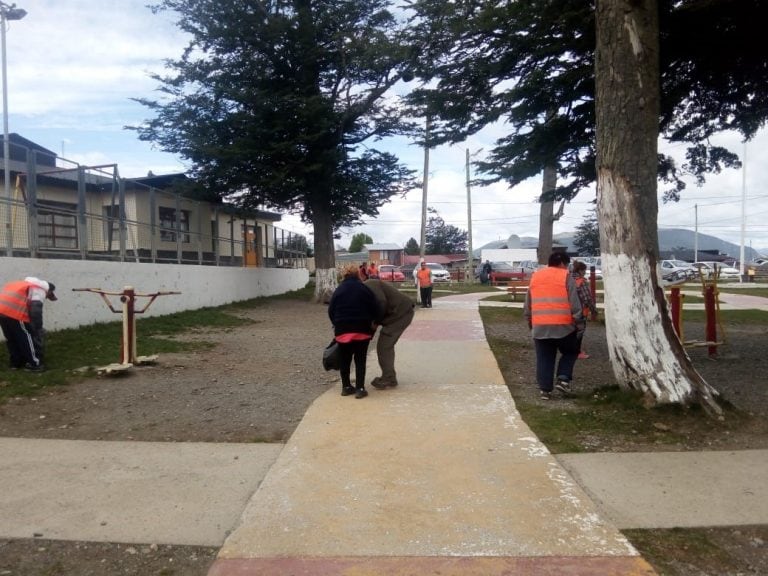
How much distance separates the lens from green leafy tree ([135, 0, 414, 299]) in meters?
20.7

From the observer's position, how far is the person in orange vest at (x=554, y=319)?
7.00 metres

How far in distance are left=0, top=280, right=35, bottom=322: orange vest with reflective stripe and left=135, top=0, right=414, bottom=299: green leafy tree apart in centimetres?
1231

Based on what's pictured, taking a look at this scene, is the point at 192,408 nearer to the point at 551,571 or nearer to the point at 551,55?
the point at 551,571

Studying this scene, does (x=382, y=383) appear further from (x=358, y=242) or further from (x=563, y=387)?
(x=358, y=242)

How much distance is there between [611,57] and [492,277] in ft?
122

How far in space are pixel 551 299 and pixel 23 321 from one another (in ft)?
21.2

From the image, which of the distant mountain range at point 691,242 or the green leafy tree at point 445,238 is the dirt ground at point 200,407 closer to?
the green leafy tree at point 445,238

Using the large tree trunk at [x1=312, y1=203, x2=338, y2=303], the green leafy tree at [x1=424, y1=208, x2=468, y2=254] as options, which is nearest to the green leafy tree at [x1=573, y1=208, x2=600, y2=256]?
the green leafy tree at [x1=424, y1=208, x2=468, y2=254]

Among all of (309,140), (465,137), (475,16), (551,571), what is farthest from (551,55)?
(309,140)

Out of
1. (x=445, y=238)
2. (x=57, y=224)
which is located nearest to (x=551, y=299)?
(x=57, y=224)

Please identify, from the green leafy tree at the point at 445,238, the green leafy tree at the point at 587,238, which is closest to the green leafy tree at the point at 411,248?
the green leafy tree at the point at 445,238

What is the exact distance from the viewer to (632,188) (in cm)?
634

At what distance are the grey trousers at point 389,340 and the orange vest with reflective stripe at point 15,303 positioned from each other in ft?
14.9

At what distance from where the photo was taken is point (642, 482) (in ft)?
15.1
